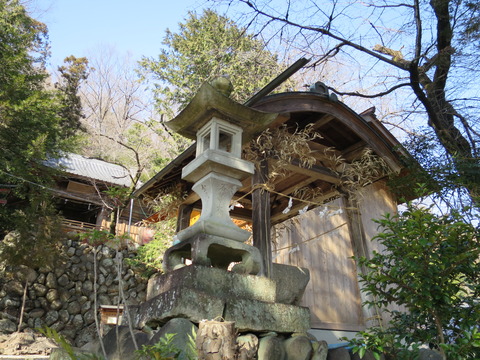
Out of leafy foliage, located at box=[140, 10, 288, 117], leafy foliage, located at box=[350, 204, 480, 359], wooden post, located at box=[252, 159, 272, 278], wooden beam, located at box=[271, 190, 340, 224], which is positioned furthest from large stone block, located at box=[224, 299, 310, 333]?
leafy foliage, located at box=[140, 10, 288, 117]

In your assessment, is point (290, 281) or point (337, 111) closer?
point (290, 281)

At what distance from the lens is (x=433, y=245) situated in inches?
112

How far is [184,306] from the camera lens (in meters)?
2.77

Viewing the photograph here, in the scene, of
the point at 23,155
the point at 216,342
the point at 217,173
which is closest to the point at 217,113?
the point at 217,173

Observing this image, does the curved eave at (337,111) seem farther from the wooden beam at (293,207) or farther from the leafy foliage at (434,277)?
the leafy foliage at (434,277)

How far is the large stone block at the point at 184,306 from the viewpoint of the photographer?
2.77m

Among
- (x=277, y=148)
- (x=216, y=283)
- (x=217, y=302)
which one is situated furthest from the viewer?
(x=277, y=148)

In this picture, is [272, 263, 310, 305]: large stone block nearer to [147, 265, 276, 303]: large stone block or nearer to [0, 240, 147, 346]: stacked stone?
[147, 265, 276, 303]: large stone block

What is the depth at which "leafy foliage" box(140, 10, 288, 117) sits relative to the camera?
15539 mm

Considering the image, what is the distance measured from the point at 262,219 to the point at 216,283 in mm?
1833

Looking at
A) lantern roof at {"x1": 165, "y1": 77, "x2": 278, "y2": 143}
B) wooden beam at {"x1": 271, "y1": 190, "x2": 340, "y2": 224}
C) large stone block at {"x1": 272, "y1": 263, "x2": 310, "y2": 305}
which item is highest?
wooden beam at {"x1": 271, "y1": 190, "x2": 340, "y2": 224}

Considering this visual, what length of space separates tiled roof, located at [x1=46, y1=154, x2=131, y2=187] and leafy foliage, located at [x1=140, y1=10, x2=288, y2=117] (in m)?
3.87

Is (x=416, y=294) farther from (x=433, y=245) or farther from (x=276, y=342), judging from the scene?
(x=276, y=342)

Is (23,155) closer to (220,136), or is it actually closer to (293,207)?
(293,207)
